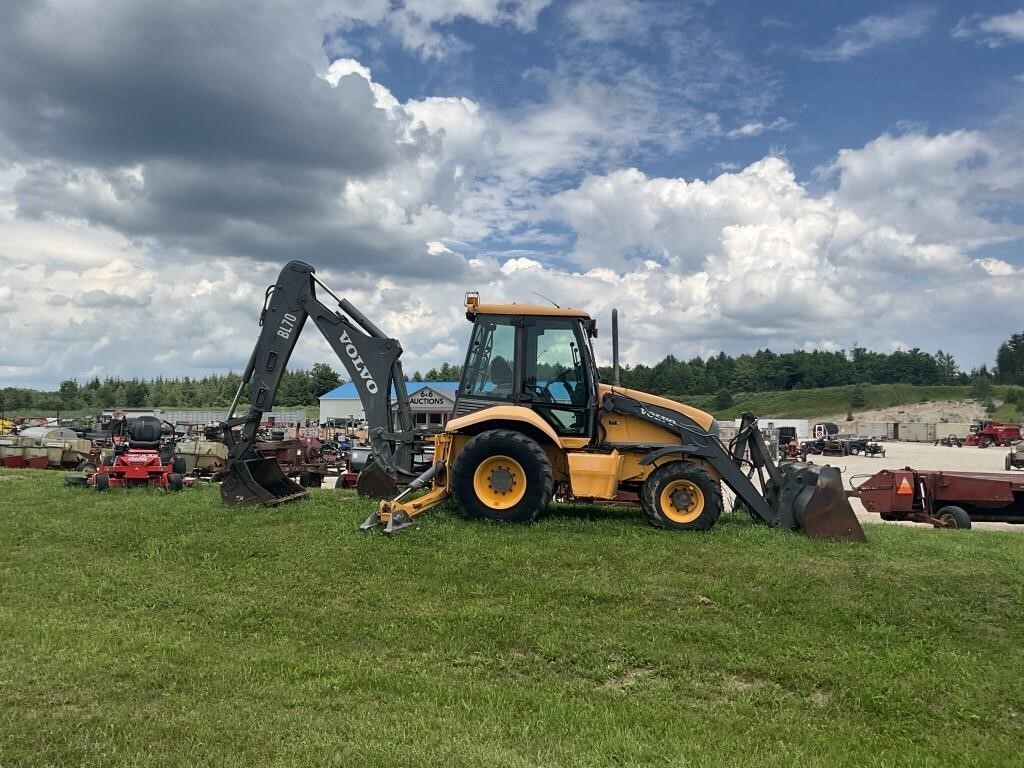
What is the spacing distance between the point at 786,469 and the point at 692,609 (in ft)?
15.2

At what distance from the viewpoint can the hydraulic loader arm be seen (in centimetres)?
1269

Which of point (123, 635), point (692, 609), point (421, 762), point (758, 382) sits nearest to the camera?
point (421, 762)

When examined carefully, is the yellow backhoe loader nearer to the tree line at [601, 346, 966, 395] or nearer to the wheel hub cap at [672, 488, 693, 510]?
the wheel hub cap at [672, 488, 693, 510]

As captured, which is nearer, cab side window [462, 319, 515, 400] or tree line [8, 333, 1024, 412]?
cab side window [462, 319, 515, 400]

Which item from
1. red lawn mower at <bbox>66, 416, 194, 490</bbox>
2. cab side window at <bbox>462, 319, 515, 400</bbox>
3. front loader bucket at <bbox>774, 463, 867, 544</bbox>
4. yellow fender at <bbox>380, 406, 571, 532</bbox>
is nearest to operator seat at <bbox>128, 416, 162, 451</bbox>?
red lawn mower at <bbox>66, 416, 194, 490</bbox>

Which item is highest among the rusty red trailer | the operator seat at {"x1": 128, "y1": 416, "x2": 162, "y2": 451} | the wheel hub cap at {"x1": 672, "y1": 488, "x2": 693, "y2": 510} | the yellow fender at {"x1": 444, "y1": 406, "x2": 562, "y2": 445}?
the yellow fender at {"x1": 444, "y1": 406, "x2": 562, "y2": 445}

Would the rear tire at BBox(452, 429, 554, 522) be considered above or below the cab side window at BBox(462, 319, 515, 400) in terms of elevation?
below

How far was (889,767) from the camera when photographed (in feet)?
16.7

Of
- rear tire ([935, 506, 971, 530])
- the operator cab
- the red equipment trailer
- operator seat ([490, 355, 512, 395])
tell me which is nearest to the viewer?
the operator cab

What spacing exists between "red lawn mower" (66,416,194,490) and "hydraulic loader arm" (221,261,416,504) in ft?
11.6

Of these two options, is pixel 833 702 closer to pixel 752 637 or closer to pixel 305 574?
pixel 752 637

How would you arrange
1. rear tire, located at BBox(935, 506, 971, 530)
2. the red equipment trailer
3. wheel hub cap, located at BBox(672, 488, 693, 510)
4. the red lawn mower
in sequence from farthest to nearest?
1. the red equipment trailer
2. the red lawn mower
3. rear tire, located at BBox(935, 506, 971, 530)
4. wheel hub cap, located at BBox(672, 488, 693, 510)

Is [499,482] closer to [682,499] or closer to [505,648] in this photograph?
[682,499]

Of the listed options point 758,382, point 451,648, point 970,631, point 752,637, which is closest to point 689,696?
point 752,637
